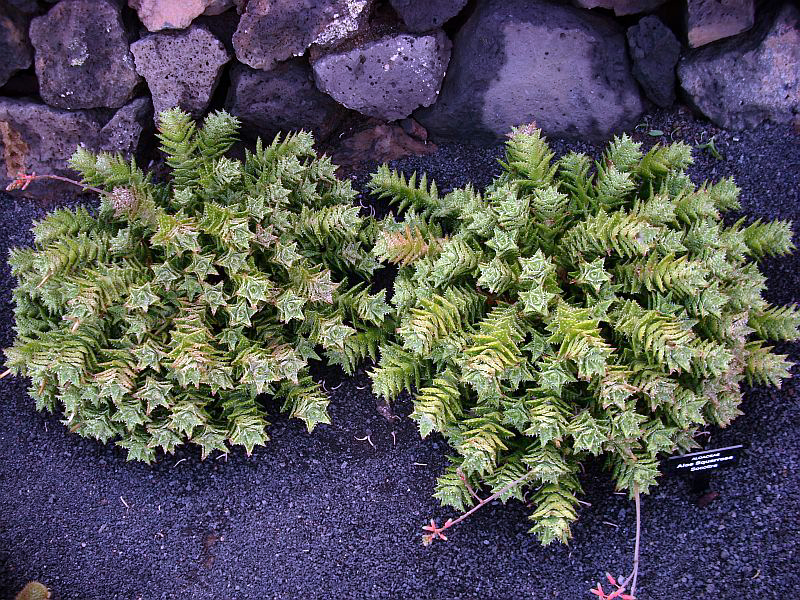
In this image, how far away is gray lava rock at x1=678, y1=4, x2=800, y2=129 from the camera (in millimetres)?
2986

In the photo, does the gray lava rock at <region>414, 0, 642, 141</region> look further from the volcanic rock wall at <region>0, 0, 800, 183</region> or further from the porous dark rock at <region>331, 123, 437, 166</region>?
the porous dark rock at <region>331, 123, 437, 166</region>

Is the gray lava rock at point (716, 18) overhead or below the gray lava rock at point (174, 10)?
overhead

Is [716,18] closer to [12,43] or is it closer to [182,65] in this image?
[182,65]

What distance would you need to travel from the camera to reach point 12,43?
308cm

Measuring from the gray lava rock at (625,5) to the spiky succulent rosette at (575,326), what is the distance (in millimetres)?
751

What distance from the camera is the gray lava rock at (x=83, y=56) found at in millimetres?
3018

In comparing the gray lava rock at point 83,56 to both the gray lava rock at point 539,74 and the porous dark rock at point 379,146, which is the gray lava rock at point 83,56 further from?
the gray lava rock at point 539,74

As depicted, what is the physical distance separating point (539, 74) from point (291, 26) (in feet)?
3.80

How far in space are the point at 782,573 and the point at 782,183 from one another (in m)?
1.69

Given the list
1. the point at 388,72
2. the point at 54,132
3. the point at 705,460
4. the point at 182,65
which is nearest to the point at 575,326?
the point at 705,460

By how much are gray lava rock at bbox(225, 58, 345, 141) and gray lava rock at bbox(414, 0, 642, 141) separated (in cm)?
54

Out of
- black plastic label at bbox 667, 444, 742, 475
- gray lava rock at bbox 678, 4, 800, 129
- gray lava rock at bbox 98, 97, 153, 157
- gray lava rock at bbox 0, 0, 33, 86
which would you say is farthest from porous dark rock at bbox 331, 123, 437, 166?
black plastic label at bbox 667, 444, 742, 475

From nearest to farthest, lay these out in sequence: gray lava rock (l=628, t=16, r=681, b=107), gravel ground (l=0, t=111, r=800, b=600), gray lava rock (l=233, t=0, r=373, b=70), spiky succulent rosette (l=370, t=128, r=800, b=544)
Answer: spiky succulent rosette (l=370, t=128, r=800, b=544), gravel ground (l=0, t=111, r=800, b=600), gray lava rock (l=233, t=0, r=373, b=70), gray lava rock (l=628, t=16, r=681, b=107)

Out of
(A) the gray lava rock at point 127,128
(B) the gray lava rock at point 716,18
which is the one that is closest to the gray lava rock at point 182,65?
(A) the gray lava rock at point 127,128
